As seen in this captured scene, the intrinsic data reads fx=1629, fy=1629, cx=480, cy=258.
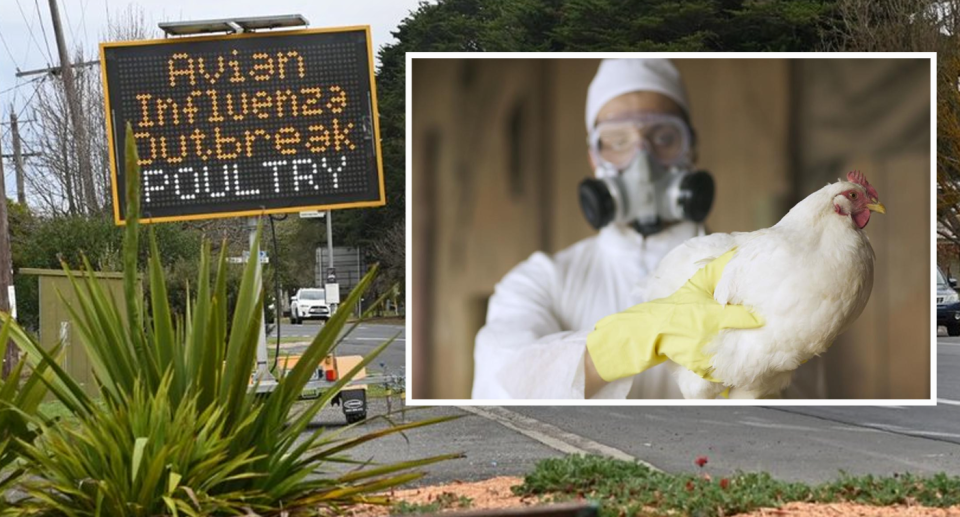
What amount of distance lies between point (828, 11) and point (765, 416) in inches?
759

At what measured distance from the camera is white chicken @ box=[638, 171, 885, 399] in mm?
11617

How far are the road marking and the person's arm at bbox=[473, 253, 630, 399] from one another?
67 centimetres

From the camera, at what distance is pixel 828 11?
34062 mm

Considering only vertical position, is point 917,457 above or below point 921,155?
below

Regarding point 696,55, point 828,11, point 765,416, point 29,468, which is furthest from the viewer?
point 828,11

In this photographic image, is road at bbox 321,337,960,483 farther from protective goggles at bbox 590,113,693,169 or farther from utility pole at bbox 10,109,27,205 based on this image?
utility pole at bbox 10,109,27,205

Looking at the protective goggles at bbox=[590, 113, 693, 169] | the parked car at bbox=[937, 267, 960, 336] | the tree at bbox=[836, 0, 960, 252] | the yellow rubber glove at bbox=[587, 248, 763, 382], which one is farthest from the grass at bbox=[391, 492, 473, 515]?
the parked car at bbox=[937, 267, 960, 336]

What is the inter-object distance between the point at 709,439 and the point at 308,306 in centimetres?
4284

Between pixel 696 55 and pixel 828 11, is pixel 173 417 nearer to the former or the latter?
pixel 696 55

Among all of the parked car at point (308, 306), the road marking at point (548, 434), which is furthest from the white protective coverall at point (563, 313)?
the parked car at point (308, 306)

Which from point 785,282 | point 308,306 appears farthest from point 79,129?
point 785,282

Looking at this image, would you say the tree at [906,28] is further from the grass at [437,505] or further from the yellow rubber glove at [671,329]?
the grass at [437,505]

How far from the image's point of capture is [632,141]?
11.8 m

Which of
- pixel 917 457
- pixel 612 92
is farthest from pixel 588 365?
pixel 917 457
